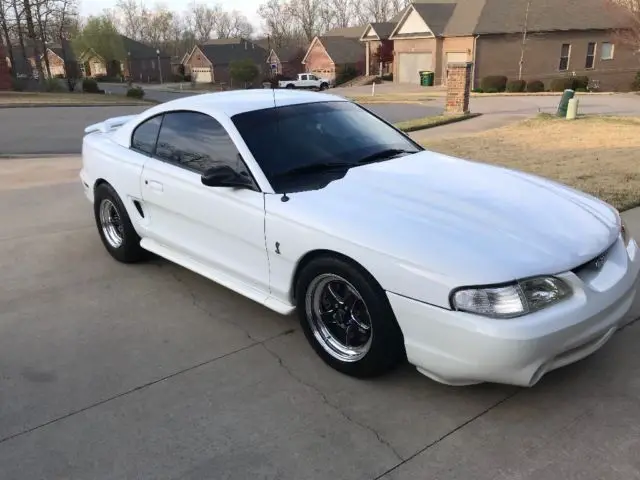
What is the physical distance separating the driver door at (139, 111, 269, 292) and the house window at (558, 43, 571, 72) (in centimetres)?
4547

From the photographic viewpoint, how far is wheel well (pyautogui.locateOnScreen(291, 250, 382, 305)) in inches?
116

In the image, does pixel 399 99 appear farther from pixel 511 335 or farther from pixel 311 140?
pixel 511 335

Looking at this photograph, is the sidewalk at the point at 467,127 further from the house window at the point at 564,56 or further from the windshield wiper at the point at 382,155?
the house window at the point at 564,56

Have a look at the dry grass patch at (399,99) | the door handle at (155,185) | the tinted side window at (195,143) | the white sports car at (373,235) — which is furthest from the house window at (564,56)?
the door handle at (155,185)

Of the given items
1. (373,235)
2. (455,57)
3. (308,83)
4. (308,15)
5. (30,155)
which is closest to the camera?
(373,235)

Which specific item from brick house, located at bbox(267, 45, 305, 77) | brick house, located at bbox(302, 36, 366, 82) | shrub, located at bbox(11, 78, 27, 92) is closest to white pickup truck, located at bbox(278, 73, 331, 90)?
brick house, located at bbox(302, 36, 366, 82)

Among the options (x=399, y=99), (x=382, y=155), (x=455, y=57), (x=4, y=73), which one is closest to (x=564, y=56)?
(x=455, y=57)

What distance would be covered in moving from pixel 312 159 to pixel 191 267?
3.95 feet

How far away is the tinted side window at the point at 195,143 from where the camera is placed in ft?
12.5

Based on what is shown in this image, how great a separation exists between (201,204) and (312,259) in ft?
3.44

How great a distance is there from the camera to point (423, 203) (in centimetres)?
322

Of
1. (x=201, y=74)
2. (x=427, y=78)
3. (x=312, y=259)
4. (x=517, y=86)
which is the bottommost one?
(x=201, y=74)

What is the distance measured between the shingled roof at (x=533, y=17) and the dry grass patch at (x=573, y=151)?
1168 inches

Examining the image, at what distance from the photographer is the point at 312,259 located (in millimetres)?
3227
